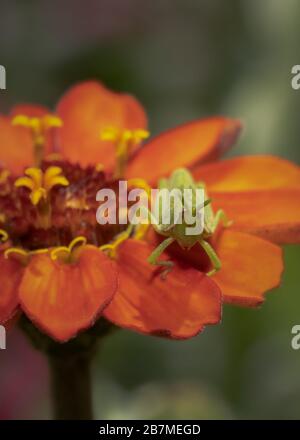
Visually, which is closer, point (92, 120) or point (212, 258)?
point (212, 258)

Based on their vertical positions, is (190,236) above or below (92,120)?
below

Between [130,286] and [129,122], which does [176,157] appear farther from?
[130,286]

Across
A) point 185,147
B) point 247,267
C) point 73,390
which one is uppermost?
point 185,147

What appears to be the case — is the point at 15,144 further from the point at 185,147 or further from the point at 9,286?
the point at 9,286

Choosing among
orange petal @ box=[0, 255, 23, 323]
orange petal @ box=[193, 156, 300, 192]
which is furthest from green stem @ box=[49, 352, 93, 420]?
orange petal @ box=[193, 156, 300, 192]

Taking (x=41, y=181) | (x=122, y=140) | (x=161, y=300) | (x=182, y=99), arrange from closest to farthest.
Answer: (x=161, y=300) → (x=41, y=181) → (x=122, y=140) → (x=182, y=99)

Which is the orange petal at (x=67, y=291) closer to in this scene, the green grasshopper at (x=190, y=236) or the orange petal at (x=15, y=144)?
the green grasshopper at (x=190, y=236)

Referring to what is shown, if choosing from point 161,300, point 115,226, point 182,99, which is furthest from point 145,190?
point 182,99
